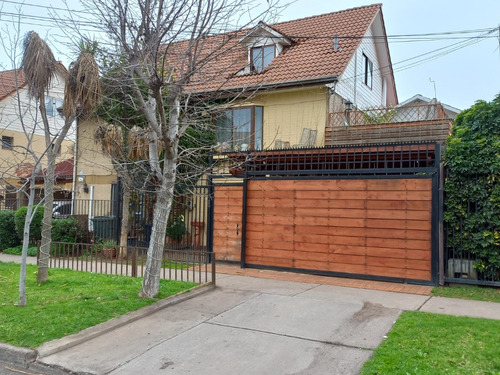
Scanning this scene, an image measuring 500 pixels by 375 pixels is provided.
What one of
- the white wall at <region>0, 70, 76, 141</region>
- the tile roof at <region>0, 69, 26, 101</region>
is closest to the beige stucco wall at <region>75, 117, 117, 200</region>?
the white wall at <region>0, 70, 76, 141</region>

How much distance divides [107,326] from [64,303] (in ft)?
4.39

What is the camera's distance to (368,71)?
59.7 ft

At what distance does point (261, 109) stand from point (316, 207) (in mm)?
5990

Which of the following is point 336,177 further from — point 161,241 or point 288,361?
point 288,361

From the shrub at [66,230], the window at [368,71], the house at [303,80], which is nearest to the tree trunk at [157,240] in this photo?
the house at [303,80]

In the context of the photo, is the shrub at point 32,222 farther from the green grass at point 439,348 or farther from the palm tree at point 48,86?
the green grass at point 439,348

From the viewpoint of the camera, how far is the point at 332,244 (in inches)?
388

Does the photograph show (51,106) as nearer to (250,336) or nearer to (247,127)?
(247,127)

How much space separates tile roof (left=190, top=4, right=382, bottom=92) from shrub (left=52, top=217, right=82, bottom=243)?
6.49 metres

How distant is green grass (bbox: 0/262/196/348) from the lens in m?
5.71

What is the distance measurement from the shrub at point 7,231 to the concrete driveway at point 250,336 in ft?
32.2

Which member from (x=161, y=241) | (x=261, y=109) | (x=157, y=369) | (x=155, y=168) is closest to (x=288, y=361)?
(x=157, y=369)

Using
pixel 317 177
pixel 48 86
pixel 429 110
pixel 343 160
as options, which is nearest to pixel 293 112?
pixel 429 110

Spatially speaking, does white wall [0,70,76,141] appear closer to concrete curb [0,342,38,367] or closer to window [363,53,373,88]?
concrete curb [0,342,38,367]
